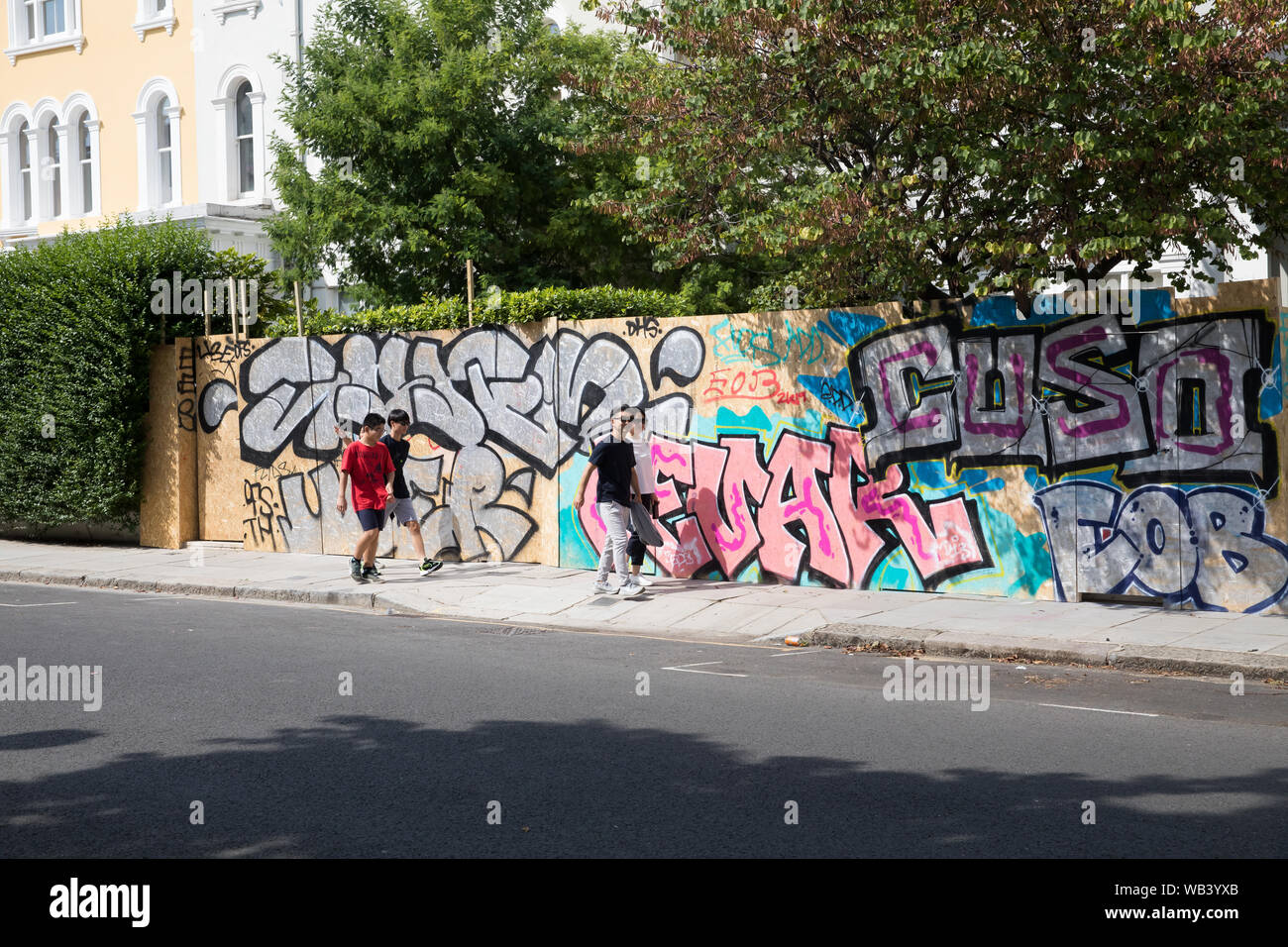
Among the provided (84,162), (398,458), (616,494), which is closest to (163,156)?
(84,162)

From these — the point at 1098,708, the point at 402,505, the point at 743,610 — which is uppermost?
the point at 402,505

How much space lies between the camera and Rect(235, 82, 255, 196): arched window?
28328 millimetres

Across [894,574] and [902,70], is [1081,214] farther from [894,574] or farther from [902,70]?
[894,574]

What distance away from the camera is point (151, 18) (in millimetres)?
29047

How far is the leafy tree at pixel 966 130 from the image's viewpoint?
991 centimetres

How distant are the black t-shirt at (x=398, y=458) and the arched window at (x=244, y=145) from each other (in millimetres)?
16370

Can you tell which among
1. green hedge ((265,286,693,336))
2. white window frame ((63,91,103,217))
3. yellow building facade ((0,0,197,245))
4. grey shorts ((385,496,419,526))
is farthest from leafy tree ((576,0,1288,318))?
white window frame ((63,91,103,217))

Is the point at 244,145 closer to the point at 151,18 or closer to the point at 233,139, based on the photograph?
the point at 233,139

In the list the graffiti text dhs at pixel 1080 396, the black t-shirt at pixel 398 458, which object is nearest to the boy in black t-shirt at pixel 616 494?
the graffiti text dhs at pixel 1080 396

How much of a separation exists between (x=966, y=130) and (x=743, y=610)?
14.7ft

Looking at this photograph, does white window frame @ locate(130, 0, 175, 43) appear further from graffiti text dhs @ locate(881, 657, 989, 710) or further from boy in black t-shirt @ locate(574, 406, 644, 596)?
graffiti text dhs @ locate(881, 657, 989, 710)
